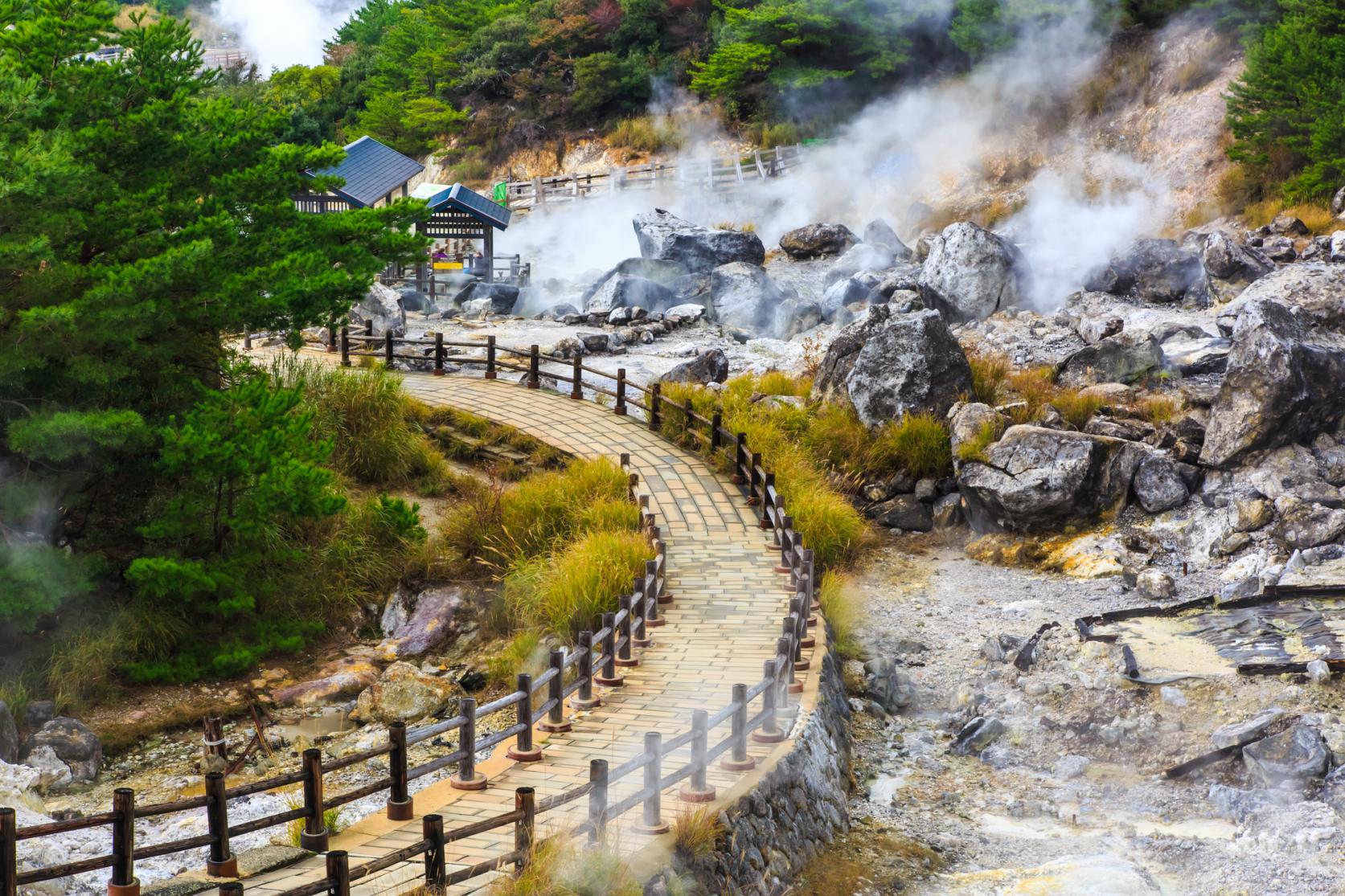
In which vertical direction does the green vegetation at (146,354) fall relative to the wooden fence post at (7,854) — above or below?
above

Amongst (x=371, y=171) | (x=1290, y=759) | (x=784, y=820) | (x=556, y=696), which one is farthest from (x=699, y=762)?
(x=371, y=171)

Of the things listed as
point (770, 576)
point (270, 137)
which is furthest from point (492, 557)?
point (270, 137)

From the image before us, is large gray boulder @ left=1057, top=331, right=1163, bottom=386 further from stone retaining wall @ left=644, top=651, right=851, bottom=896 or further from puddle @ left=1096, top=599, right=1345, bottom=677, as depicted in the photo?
stone retaining wall @ left=644, top=651, right=851, bottom=896

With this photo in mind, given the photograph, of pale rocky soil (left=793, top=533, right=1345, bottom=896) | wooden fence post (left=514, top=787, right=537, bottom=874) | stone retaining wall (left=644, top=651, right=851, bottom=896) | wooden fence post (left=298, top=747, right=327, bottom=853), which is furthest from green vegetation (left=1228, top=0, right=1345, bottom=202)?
wooden fence post (left=298, top=747, right=327, bottom=853)

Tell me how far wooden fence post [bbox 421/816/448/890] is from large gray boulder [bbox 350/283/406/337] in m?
20.6

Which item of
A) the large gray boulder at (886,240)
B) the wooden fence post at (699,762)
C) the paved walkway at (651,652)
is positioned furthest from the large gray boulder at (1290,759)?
A: the large gray boulder at (886,240)

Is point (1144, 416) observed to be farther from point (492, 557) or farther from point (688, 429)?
point (492, 557)

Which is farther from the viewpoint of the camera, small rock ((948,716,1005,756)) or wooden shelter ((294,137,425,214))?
wooden shelter ((294,137,425,214))

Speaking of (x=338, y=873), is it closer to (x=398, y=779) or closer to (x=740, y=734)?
(x=398, y=779)

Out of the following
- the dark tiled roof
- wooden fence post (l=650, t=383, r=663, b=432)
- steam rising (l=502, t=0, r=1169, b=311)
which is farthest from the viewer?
steam rising (l=502, t=0, r=1169, b=311)

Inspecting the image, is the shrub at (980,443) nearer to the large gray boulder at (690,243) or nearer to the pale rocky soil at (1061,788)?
the pale rocky soil at (1061,788)

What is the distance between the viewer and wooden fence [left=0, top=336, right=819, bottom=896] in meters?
7.55

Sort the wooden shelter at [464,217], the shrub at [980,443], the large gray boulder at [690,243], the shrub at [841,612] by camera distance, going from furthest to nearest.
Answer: the large gray boulder at [690,243] < the wooden shelter at [464,217] < the shrub at [980,443] < the shrub at [841,612]

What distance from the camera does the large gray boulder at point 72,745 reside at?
40.5 ft
